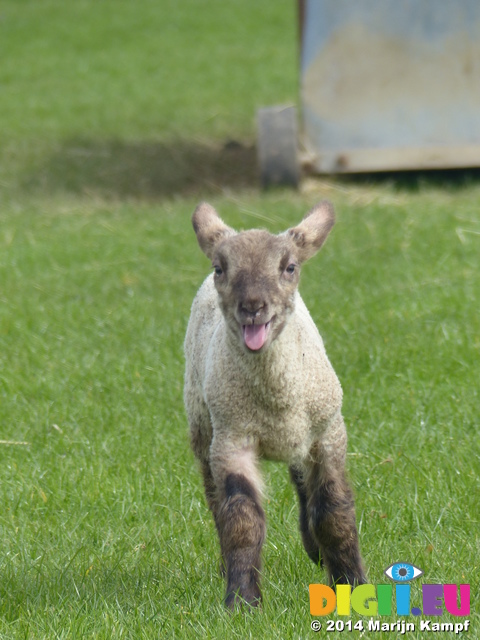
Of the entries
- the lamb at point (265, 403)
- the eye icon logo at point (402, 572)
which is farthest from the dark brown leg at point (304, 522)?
the eye icon logo at point (402, 572)

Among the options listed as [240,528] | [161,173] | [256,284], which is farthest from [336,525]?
[161,173]

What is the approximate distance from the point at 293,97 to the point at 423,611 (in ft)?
39.3

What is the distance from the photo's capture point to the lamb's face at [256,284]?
3.54 meters

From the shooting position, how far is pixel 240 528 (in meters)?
3.64

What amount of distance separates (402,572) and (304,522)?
46 cm

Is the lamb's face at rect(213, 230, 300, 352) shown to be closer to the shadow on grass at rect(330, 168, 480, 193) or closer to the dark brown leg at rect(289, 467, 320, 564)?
the dark brown leg at rect(289, 467, 320, 564)

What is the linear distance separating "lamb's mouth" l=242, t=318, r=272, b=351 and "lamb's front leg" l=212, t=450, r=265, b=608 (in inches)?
16.9

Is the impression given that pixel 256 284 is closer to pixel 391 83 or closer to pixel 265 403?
pixel 265 403

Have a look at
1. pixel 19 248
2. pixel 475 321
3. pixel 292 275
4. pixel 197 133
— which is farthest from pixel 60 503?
pixel 197 133

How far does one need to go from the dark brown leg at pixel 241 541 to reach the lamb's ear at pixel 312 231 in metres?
0.82

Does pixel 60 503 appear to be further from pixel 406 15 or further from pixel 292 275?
pixel 406 15

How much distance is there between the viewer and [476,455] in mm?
4957

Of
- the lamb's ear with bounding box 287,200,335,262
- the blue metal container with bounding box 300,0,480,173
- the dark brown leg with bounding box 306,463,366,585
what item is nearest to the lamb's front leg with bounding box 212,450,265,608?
the dark brown leg with bounding box 306,463,366,585

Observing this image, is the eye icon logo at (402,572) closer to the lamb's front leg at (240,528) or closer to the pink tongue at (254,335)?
the lamb's front leg at (240,528)
